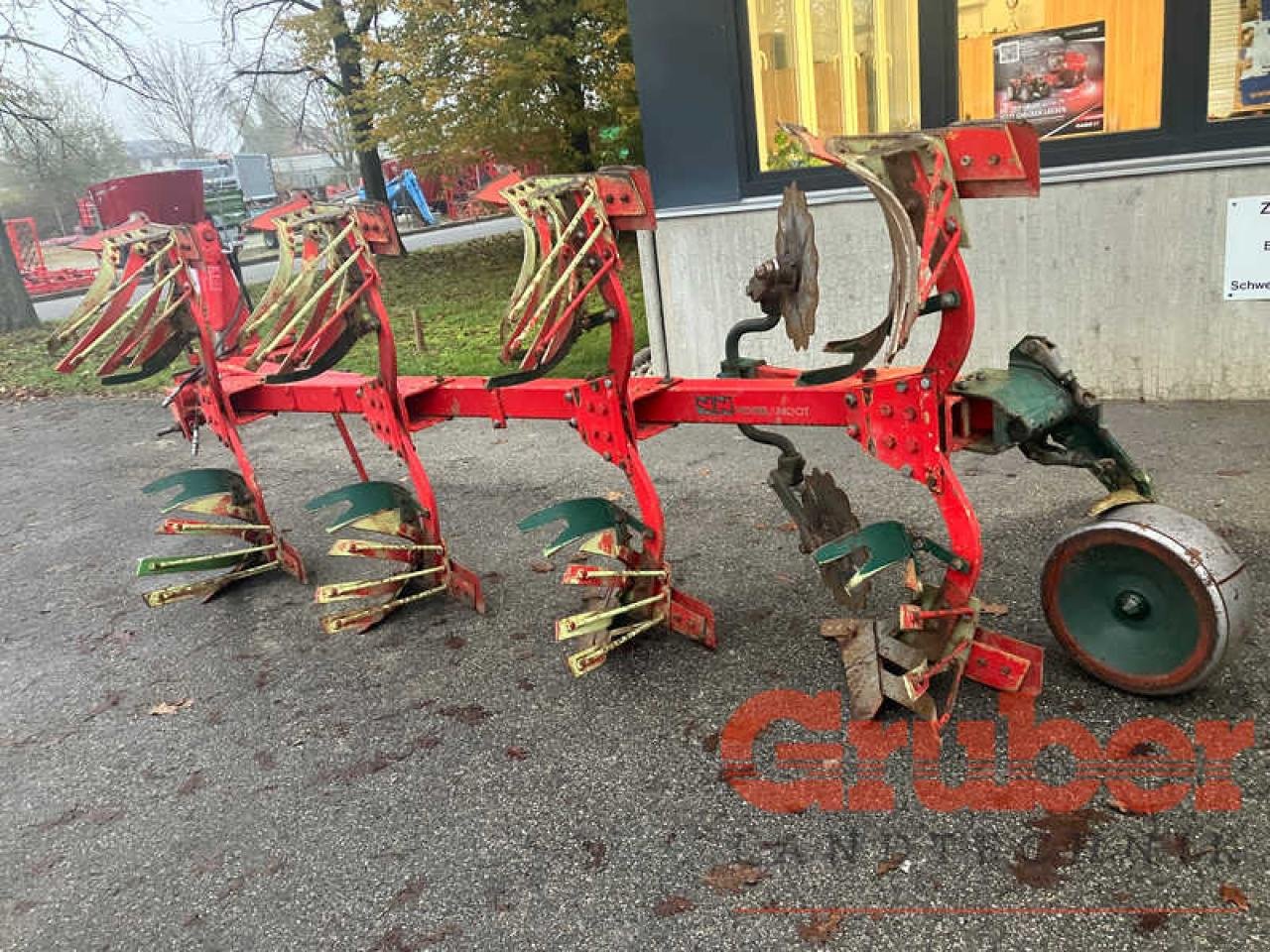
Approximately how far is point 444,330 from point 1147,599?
31.8 ft

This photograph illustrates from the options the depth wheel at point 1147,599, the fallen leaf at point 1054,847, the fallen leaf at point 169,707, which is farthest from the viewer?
the fallen leaf at point 169,707

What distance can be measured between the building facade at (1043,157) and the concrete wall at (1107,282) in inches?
0.5

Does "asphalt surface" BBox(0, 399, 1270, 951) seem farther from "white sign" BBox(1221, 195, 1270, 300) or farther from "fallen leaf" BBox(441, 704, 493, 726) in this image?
"white sign" BBox(1221, 195, 1270, 300)

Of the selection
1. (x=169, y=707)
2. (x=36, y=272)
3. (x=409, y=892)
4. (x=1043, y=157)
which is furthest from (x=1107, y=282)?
(x=36, y=272)

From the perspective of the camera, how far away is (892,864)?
2.65m

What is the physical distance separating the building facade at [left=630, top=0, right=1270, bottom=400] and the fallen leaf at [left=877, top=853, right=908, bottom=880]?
4581 millimetres

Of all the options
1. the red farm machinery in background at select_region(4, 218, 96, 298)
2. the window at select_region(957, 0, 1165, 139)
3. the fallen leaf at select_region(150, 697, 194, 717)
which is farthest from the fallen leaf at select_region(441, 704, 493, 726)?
the red farm machinery in background at select_region(4, 218, 96, 298)

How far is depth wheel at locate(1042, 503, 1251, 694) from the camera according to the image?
9.62 feet

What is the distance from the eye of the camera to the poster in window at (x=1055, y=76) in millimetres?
6203

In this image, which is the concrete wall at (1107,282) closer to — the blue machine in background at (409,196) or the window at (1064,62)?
the window at (1064,62)

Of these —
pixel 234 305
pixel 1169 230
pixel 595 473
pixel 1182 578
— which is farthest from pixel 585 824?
pixel 1169 230

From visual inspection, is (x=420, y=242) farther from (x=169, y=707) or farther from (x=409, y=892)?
(x=409, y=892)

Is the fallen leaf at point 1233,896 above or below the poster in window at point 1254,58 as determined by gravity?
below

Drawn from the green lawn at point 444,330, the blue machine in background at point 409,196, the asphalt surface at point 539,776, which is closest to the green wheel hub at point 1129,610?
the asphalt surface at point 539,776
